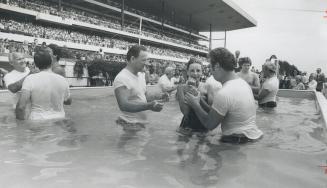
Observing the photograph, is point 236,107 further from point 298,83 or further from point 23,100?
point 298,83

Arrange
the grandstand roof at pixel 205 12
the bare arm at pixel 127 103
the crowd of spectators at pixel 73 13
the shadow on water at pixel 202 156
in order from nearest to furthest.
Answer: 1. the shadow on water at pixel 202 156
2. the bare arm at pixel 127 103
3. the crowd of spectators at pixel 73 13
4. the grandstand roof at pixel 205 12

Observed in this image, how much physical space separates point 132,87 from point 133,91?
0.20 ft

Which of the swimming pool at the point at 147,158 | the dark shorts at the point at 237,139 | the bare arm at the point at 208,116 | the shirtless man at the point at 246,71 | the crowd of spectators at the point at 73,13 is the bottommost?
the swimming pool at the point at 147,158

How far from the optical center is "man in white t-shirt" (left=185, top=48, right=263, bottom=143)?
383cm

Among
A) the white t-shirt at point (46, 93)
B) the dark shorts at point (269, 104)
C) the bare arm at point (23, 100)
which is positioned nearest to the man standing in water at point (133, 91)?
the white t-shirt at point (46, 93)

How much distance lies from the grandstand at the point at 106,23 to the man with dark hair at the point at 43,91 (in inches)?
553

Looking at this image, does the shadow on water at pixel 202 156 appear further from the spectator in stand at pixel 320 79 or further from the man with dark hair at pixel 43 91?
the spectator in stand at pixel 320 79

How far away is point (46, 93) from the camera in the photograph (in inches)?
178

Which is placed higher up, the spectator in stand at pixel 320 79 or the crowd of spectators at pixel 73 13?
the crowd of spectators at pixel 73 13

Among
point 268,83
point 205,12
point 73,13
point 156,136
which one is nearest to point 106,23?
point 73,13

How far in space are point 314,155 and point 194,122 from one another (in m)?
1.57

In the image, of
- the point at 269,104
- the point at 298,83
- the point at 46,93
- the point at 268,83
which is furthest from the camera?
the point at 298,83

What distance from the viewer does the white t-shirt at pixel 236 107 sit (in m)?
3.82

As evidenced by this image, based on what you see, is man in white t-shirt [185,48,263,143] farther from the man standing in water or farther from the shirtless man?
the shirtless man
